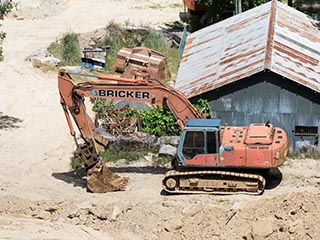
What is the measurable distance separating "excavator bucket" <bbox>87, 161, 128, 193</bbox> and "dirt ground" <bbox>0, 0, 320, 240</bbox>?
27 cm

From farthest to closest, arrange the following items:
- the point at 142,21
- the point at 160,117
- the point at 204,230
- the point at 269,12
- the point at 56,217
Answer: the point at 142,21
the point at 269,12
the point at 160,117
the point at 56,217
the point at 204,230

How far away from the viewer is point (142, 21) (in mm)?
48594

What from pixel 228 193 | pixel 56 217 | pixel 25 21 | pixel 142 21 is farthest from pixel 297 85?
pixel 25 21

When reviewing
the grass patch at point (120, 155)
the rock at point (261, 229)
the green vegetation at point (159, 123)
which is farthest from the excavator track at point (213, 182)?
the green vegetation at point (159, 123)

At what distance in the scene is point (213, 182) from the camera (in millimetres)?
22469

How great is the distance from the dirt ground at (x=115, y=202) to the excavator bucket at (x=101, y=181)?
27 cm

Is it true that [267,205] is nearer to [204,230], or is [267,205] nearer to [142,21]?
[204,230]

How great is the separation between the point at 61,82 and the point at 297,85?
7.81 metres

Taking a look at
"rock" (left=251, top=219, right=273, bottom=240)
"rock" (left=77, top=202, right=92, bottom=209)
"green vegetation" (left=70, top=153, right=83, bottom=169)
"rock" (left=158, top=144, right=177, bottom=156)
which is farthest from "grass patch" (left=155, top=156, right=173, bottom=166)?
"rock" (left=251, top=219, right=273, bottom=240)

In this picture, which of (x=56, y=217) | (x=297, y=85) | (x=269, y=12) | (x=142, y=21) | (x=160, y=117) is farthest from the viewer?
(x=142, y=21)

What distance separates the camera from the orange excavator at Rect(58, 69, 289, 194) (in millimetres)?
22109

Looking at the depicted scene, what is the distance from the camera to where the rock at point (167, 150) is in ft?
83.4

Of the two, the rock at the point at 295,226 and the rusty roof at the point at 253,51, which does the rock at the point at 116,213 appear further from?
the rusty roof at the point at 253,51

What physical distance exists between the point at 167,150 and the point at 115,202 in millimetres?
4194
